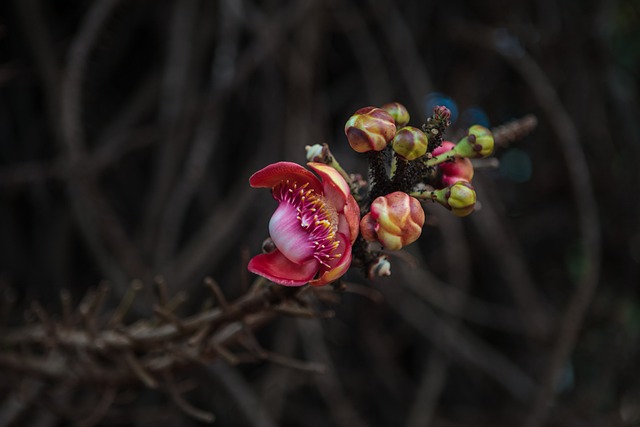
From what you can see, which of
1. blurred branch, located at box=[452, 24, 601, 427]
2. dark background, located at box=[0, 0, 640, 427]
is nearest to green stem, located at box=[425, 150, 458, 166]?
dark background, located at box=[0, 0, 640, 427]

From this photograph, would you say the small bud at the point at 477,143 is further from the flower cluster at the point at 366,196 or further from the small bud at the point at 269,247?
the small bud at the point at 269,247

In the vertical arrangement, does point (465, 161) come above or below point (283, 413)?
above

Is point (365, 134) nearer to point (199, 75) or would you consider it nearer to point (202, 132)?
point (202, 132)

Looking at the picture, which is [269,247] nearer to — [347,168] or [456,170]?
[456,170]

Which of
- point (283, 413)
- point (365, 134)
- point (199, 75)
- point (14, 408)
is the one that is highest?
point (199, 75)

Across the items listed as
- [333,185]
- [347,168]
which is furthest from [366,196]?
[347,168]

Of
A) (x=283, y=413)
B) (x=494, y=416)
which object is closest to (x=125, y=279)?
(x=283, y=413)
